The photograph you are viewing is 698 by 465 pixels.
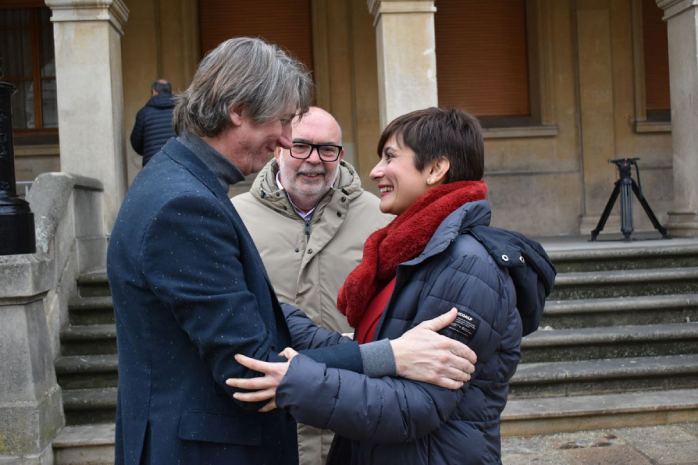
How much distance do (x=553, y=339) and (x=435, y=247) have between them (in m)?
4.24

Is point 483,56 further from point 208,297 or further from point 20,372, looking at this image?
point 208,297

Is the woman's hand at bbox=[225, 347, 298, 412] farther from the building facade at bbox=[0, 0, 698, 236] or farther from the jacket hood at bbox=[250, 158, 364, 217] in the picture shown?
the building facade at bbox=[0, 0, 698, 236]

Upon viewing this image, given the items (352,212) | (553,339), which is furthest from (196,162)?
(553,339)

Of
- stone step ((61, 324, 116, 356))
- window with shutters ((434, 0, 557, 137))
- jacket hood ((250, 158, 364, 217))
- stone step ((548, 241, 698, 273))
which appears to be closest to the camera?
jacket hood ((250, 158, 364, 217))

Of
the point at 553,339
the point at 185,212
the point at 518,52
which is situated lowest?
the point at 553,339

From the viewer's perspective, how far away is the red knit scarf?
6.18 ft

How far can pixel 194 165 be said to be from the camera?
1.71m

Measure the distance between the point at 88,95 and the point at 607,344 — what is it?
514 cm

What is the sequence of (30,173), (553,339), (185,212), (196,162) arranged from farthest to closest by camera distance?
1. (30,173)
2. (553,339)
3. (196,162)
4. (185,212)

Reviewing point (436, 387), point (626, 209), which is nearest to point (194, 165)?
point (436, 387)

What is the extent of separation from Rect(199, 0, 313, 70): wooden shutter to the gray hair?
8739 mm

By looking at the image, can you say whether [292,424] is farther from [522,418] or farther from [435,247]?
[522,418]

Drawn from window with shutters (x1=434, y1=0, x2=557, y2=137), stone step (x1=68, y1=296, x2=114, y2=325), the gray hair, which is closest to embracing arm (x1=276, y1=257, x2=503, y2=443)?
the gray hair

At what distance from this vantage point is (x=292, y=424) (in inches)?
73.0
